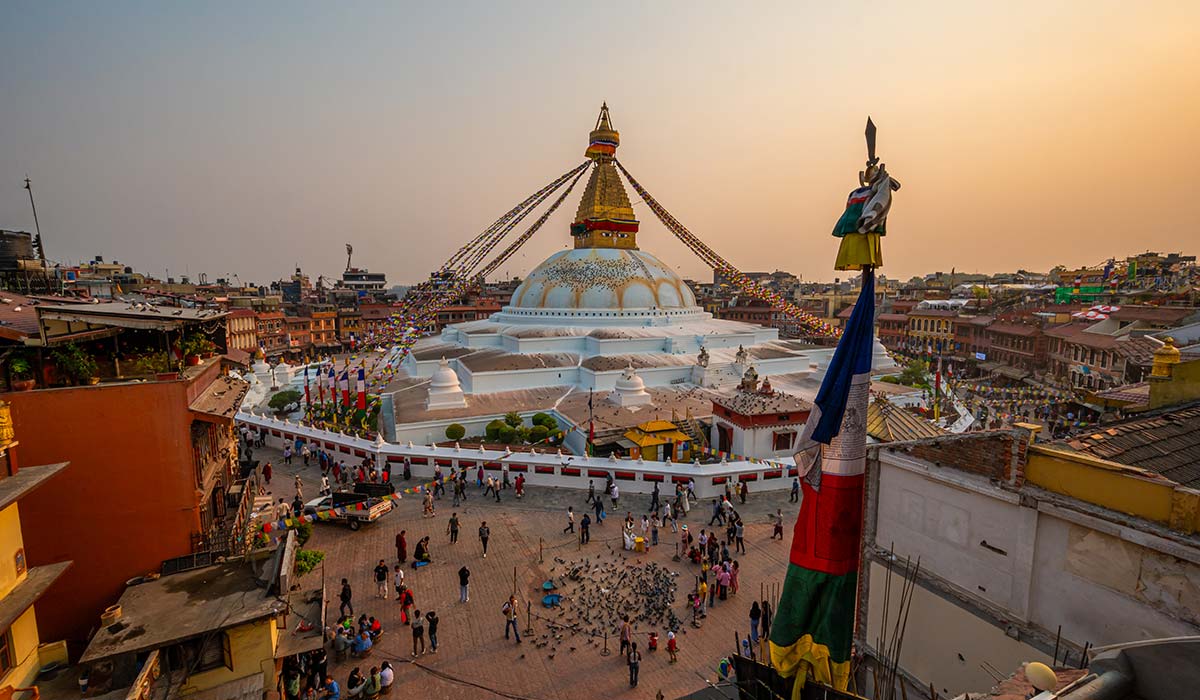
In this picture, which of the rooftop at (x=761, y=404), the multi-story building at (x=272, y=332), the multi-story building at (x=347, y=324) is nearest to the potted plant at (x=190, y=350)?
the rooftop at (x=761, y=404)

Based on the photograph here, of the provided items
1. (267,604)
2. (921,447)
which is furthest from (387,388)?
(921,447)

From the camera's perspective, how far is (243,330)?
3988 cm

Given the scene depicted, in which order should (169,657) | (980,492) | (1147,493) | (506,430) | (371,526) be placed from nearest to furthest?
1. (1147,493)
2. (980,492)
3. (169,657)
4. (371,526)
5. (506,430)

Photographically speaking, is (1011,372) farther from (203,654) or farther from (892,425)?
(203,654)

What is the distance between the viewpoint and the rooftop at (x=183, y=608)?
6.22 metres

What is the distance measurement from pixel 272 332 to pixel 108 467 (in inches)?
1676

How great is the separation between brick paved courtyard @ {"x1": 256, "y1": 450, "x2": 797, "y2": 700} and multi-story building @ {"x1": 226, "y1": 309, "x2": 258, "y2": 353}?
2881 centimetres

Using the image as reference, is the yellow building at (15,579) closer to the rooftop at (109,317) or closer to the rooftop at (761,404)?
the rooftop at (109,317)

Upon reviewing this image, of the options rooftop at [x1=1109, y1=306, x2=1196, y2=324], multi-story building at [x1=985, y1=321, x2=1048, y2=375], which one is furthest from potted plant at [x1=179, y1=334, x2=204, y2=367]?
multi-story building at [x1=985, y1=321, x2=1048, y2=375]

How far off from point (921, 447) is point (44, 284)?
22.5m

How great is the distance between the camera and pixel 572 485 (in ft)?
49.1

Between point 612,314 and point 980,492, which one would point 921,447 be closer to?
point 980,492

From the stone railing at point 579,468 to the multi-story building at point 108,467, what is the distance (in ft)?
24.0

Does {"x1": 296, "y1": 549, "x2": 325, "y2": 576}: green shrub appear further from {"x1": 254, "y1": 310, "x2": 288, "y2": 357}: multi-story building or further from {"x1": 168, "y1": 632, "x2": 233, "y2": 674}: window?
{"x1": 254, "y1": 310, "x2": 288, "y2": 357}: multi-story building
